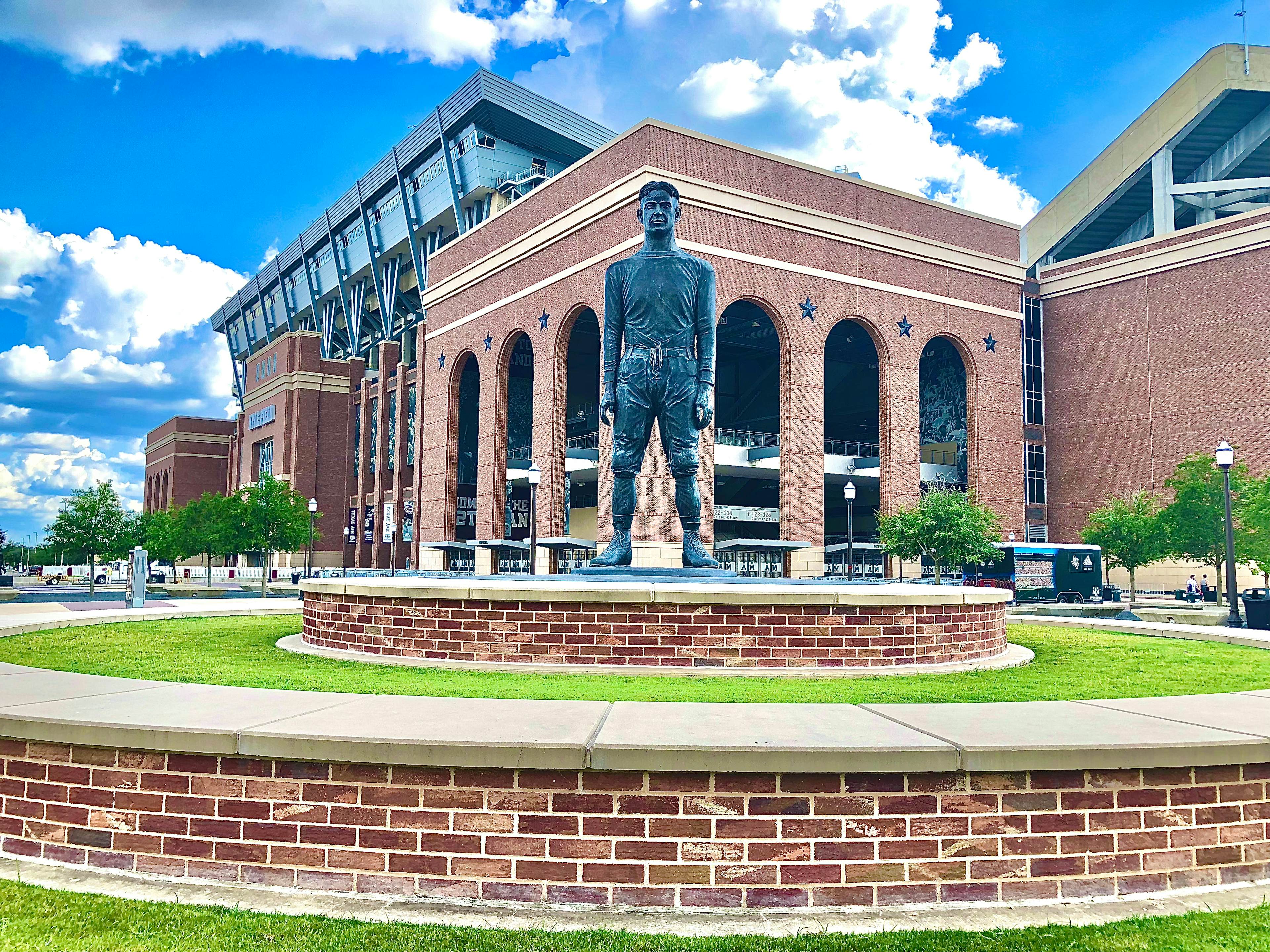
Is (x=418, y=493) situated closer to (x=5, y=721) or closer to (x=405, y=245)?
(x=405, y=245)

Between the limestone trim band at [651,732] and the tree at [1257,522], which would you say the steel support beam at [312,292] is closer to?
the tree at [1257,522]

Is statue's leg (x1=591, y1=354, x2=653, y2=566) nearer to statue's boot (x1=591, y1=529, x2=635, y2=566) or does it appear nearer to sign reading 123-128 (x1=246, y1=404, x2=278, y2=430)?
statue's boot (x1=591, y1=529, x2=635, y2=566)

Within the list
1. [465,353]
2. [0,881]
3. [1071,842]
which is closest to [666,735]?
[1071,842]

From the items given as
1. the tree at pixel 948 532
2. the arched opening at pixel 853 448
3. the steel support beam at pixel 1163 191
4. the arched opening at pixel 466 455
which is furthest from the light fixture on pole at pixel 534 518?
the steel support beam at pixel 1163 191

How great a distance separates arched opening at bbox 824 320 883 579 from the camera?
41312 mm

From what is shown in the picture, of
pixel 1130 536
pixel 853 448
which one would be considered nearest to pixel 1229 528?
pixel 1130 536

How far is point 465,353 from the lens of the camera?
46.7 metres

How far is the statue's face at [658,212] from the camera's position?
513 inches

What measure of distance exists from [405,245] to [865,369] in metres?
35.3

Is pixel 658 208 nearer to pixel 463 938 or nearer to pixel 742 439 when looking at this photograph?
pixel 463 938

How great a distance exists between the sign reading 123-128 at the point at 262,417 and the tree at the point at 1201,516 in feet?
203

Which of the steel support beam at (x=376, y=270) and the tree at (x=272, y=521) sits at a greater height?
the steel support beam at (x=376, y=270)

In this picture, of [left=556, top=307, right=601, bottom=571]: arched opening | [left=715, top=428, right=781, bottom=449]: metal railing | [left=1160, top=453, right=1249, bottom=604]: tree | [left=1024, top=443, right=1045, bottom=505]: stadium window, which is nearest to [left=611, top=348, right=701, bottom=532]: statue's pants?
[left=556, top=307, right=601, bottom=571]: arched opening

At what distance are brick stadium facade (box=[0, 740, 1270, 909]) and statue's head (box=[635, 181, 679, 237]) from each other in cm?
1028
